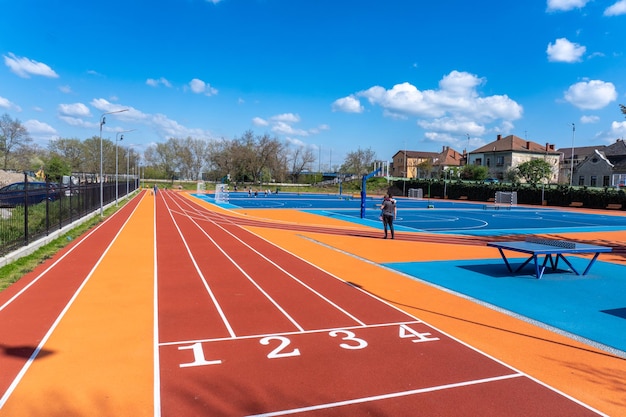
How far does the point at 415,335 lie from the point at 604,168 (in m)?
76.5

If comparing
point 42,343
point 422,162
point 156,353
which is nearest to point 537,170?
point 422,162

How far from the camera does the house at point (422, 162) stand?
10134cm

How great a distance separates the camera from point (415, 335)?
21.3 ft

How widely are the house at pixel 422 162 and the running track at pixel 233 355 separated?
9095cm

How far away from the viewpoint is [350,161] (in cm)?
10388

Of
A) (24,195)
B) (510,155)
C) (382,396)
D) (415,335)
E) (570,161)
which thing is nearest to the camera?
(382,396)

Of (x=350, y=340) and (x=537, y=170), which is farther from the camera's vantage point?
(x=537, y=170)

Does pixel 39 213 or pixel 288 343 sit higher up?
pixel 39 213

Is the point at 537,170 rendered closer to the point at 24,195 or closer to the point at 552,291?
the point at 552,291

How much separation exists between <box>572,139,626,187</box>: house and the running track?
69481mm

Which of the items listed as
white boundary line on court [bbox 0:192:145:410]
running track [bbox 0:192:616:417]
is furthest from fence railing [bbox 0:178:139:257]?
running track [bbox 0:192:616:417]

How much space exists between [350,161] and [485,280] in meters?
94.5

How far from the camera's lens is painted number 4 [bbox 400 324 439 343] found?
20.6 feet

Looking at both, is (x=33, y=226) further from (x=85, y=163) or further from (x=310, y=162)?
(x=310, y=162)
